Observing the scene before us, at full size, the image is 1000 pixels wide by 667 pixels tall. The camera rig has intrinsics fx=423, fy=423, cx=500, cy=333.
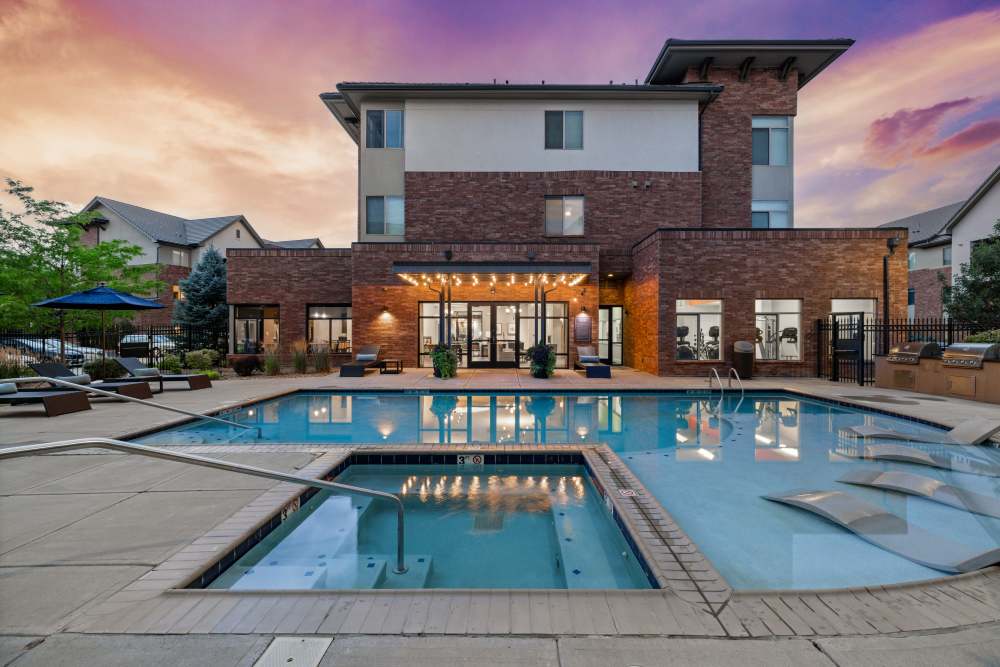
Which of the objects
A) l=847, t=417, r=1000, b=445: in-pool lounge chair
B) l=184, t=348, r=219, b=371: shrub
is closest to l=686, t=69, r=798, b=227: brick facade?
l=847, t=417, r=1000, b=445: in-pool lounge chair

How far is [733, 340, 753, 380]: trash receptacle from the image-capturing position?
13281mm

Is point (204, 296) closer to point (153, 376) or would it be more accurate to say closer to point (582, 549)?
point (153, 376)

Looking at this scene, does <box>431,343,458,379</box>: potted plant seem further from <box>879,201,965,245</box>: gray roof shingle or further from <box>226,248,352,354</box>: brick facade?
<box>879,201,965,245</box>: gray roof shingle

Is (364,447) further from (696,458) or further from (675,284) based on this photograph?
(675,284)

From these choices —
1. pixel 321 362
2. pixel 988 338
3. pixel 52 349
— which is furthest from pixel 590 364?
pixel 52 349

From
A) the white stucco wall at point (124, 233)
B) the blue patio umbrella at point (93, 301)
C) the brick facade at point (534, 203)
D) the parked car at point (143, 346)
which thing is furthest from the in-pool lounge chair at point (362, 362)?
the white stucco wall at point (124, 233)

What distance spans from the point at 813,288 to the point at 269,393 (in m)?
16.4

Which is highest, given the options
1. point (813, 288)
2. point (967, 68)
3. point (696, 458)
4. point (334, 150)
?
point (334, 150)

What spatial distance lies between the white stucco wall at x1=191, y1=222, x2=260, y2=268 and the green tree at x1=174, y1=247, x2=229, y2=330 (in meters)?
11.2

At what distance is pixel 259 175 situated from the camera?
107ft

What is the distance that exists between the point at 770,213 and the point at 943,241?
64.4 feet

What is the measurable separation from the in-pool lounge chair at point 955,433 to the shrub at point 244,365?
16.5 meters

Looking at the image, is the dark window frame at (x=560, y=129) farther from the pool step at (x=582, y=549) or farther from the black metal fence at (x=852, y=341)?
the pool step at (x=582, y=549)

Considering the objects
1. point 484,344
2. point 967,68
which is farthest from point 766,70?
point 484,344
